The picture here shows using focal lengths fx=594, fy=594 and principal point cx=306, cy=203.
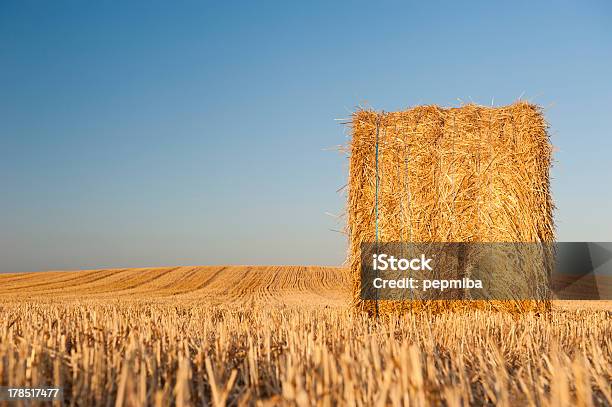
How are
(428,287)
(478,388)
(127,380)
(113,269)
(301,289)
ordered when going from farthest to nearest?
1. (113,269)
2. (301,289)
3. (428,287)
4. (478,388)
5. (127,380)

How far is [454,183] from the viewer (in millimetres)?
8383

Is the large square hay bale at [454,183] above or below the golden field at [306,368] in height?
above

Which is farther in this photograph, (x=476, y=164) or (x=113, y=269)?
(x=113, y=269)

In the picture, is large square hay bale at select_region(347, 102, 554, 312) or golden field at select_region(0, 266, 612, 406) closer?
golden field at select_region(0, 266, 612, 406)

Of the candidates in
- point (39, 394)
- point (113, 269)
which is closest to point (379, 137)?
point (39, 394)

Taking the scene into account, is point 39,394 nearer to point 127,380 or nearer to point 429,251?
point 127,380

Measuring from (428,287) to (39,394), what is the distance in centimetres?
606

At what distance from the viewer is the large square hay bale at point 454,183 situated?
830 centimetres

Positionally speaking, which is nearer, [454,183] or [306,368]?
[306,368]

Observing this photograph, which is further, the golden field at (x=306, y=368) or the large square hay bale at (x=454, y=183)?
the large square hay bale at (x=454, y=183)

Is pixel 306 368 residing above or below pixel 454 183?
below

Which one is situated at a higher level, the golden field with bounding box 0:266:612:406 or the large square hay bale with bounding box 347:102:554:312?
the large square hay bale with bounding box 347:102:554:312

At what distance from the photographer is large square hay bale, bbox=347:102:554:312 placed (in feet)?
27.2

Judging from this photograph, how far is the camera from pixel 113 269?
3697 centimetres
